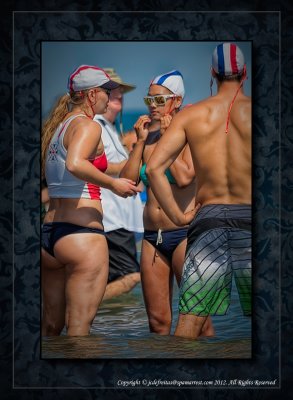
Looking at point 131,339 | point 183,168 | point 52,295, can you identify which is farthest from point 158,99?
point 131,339

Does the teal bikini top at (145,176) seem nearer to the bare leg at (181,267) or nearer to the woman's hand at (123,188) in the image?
the woman's hand at (123,188)

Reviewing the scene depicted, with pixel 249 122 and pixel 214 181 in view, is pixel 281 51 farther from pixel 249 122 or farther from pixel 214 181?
pixel 214 181

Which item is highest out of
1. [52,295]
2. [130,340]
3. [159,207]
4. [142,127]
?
[142,127]

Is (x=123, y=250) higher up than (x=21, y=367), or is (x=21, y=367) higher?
(x=123, y=250)

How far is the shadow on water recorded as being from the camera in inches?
206

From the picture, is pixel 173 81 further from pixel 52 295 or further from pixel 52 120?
pixel 52 295

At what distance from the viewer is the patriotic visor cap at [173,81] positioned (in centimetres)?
523

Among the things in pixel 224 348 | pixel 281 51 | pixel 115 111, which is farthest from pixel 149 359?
pixel 281 51

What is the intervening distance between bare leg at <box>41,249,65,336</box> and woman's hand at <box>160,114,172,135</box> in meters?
0.97

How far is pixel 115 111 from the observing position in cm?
530

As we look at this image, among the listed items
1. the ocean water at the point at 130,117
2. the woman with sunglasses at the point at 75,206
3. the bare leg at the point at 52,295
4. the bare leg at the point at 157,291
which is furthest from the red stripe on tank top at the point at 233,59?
the bare leg at the point at 52,295

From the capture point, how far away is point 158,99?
526 cm

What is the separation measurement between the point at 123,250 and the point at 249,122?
1035mm

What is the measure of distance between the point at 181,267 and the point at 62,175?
34.0 inches
